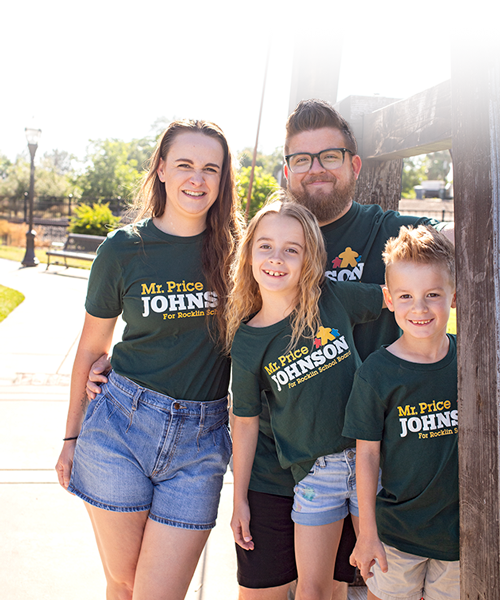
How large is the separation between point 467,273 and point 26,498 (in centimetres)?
327

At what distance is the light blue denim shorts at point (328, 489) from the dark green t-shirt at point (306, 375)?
3 centimetres

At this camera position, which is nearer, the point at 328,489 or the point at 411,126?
the point at 328,489

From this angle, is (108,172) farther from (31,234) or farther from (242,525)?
(242,525)

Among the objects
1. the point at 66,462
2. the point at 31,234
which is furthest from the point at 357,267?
the point at 31,234

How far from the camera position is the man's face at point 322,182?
221 centimetres

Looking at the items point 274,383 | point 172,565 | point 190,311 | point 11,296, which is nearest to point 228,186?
point 190,311

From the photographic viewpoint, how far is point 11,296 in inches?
379

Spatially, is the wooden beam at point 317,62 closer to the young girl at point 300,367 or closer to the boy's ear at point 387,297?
the young girl at point 300,367

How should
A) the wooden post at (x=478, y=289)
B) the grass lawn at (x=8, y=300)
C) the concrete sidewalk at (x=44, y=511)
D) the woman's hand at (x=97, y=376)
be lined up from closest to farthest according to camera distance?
1. the wooden post at (x=478, y=289)
2. the woman's hand at (x=97, y=376)
3. the concrete sidewalk at (x=44, y=511)
4. the grass lawn at (x=8, y=300)

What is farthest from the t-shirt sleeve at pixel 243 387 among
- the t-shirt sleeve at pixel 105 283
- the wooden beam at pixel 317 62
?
the wooden beam at pixel 317 62

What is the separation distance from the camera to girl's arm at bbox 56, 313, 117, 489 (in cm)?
223

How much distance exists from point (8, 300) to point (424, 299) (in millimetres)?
8933

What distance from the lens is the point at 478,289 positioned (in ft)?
3.76

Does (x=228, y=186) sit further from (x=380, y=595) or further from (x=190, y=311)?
(x=380, y=595)
